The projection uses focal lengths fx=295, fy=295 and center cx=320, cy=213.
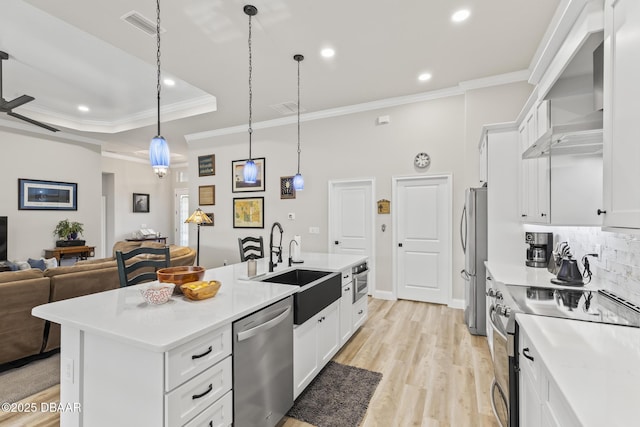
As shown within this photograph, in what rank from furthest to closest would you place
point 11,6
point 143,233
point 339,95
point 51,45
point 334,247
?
point 143,233, point 334,247, point 339,95, point 51,45, point 11,6

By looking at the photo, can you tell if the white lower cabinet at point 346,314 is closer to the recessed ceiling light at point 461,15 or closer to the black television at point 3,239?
the recessed ceiling light at point 461,15

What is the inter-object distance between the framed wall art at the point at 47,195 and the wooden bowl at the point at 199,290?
6547 millimetres

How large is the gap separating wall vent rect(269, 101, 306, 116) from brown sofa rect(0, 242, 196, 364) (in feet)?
12.0

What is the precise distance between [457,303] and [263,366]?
3588 mm

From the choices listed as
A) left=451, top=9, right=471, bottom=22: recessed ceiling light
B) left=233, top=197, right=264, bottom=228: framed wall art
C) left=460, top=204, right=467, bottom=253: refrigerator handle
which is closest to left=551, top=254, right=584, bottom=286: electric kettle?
left=460, top=204, right=467, bottom=253: refrigerator handle

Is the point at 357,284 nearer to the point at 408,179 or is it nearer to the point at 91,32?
the point at 408,179

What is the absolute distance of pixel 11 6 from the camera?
112 inches

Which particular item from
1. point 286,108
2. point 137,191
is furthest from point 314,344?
point 137,191

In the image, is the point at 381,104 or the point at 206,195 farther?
the point at 206,195

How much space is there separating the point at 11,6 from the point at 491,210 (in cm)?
527

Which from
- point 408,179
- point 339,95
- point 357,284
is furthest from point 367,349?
point 339,95

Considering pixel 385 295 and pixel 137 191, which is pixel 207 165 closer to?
pixel 137 191

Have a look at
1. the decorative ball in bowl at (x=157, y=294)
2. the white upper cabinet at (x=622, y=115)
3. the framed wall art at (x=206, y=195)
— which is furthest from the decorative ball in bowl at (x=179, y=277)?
the framed wall art at (x=206, y=195)

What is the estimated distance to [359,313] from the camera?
3475mm
